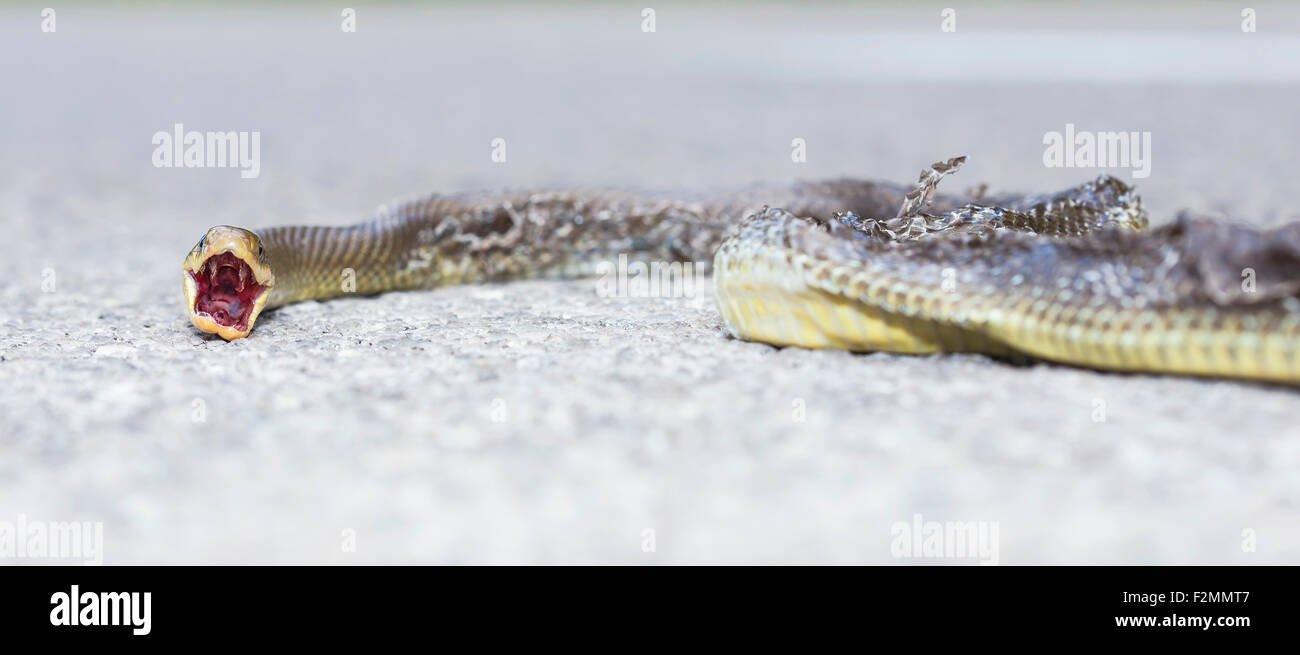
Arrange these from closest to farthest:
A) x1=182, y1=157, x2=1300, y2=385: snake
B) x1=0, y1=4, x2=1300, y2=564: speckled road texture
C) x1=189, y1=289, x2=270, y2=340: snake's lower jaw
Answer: x1=0, y1=4, x2=1300, y2=564: speckled road texture
x1=182, y1=157, x2=1300, y2=385: snake
x1=189, y1=289, x2=270, y2=340: snake's lower jaw

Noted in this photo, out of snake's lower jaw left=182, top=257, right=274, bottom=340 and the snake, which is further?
snake's lower jaw left=182, top=257, right=274, bottom=340

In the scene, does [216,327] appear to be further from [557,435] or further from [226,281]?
[557,435]

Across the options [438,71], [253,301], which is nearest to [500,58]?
[438,71]

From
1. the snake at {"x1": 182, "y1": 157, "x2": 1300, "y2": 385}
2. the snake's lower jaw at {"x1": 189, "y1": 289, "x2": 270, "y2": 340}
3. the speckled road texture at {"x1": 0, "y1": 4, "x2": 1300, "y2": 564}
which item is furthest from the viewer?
the snake's lower jaw at {"x1": 189, "y1": 289, "x2": 270, "y2": 340}

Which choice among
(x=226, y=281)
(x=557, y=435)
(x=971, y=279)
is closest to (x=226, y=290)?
(x=226, y=281)

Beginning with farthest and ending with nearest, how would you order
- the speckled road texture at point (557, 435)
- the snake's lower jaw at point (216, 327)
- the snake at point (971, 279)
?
1. the snake's lower jaw at point (216, 327)
2. the snake at point (971, 279)
3. the speckled road texture at point (557, 435)

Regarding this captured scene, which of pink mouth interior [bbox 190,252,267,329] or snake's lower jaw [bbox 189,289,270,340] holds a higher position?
pink mouth interior [bbox 190,252,267,329]
